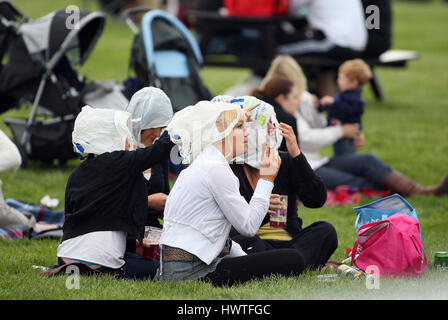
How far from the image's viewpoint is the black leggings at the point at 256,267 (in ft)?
13.6

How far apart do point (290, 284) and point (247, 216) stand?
49 centimetres

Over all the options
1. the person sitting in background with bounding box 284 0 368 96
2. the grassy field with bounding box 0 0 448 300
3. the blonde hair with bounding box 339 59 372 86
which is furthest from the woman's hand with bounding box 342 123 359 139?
the person sitting in background with bounding box 284 0 368 96

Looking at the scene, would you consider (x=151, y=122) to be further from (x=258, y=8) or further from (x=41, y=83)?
(x=258, y=8)

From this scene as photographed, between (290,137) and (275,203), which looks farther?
(275,203)

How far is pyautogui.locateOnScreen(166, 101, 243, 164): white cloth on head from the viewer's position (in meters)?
4.00

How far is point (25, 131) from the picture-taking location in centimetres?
742

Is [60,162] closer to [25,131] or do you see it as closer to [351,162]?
[25,131]

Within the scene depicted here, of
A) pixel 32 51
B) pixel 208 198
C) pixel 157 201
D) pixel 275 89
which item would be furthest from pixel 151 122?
pixel 32 51

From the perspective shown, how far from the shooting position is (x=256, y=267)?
425cm

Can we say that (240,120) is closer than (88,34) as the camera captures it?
Yes

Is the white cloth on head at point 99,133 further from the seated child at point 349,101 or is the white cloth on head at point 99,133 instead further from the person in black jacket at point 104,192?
the seated child at point 349,101

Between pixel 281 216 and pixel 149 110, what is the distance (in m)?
1.04
